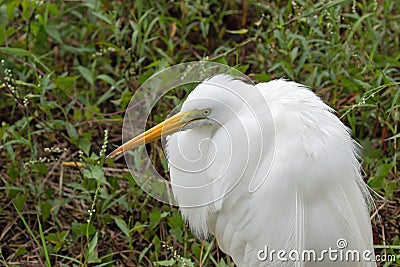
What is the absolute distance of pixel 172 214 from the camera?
2.34 m

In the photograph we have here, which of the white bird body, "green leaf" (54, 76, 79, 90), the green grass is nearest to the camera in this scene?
the white bird body

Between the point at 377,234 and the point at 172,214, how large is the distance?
0.64 meters

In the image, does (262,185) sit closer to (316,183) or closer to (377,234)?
(316,183)

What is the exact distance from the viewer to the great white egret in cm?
168

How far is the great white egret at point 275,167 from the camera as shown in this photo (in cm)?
168

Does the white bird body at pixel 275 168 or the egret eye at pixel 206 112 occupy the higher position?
the egret eye at pixel 206 112

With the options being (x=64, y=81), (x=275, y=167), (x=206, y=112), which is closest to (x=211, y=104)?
(x=206, y=112)

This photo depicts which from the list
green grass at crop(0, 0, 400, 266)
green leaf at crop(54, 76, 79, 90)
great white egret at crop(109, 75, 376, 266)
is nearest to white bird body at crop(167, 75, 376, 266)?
great white egret at crop(109, 75, 376, 266)

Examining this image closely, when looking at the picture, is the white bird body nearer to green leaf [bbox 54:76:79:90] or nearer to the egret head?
the egret head

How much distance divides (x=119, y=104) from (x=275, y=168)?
1055mm

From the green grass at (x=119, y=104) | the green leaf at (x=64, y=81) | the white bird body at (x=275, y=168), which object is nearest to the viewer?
the white bird body at (x=275, y=168)

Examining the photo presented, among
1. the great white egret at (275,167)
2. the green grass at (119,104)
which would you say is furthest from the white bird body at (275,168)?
the green grass at (119,104)

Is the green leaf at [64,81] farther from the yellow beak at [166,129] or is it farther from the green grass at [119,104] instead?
the yellow beak at [166,129]

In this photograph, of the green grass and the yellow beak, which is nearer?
the yellow beak
